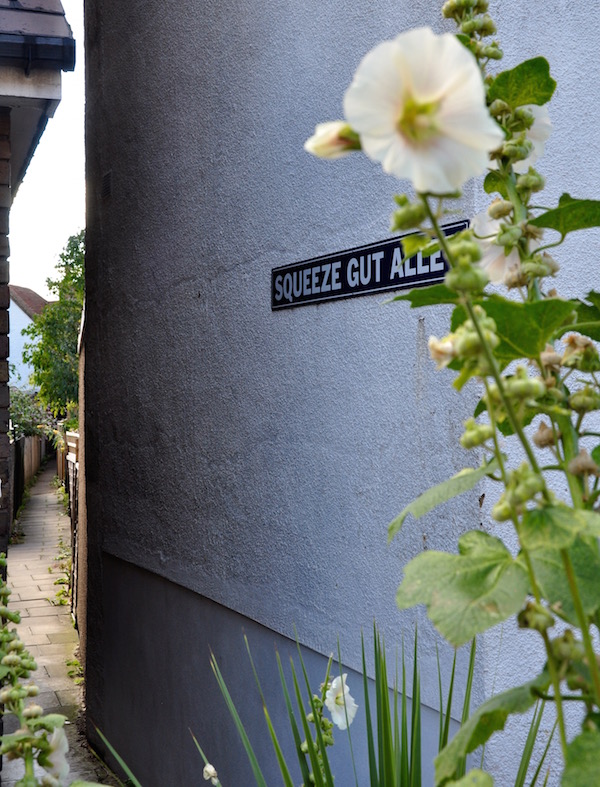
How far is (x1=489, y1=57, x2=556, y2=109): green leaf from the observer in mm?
692

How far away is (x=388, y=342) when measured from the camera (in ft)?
8.05

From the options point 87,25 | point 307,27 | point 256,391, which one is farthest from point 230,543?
point 87,25

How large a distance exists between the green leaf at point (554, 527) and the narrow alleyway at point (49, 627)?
197 cm

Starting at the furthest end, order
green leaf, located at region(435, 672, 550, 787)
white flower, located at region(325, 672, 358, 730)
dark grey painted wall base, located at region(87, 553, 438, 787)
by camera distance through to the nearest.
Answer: dark grey painted wall base, located at region(87, 553, 438, 787) < white flower, located at region(325, 672, 358, 730) < green leaf, located at region(435, 672, 550, 787)

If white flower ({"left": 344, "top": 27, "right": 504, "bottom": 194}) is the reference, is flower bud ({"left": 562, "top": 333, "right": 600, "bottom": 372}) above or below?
below

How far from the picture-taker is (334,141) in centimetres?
52

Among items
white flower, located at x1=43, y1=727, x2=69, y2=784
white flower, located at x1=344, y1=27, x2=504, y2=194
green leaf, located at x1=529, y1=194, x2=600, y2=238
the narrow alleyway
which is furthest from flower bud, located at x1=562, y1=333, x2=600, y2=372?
the narrow alleyway

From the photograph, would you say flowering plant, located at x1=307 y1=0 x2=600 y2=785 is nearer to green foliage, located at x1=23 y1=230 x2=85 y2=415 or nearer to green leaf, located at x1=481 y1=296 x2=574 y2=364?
green leaf, located at x1=481 y1=296 x2=574 y2=364

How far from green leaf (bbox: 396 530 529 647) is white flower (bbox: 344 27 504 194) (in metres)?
0.23

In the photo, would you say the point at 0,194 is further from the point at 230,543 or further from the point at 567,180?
the point at 567,180

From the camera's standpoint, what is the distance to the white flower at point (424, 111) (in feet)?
1.56

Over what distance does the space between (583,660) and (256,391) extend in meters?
2.75

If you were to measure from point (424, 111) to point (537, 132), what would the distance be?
0.30 meters

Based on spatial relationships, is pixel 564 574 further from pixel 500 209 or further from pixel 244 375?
pixel 244 375
